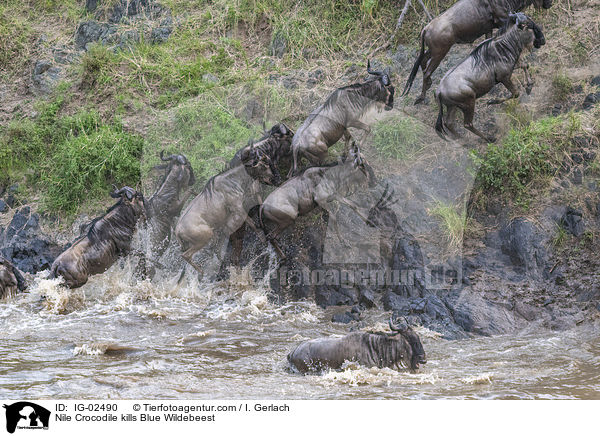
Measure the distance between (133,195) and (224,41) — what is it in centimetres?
395

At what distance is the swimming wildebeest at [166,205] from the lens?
907cm

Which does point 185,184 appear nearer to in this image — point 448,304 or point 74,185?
point 74,185

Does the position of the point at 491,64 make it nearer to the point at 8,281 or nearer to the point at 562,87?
the point at 562,87

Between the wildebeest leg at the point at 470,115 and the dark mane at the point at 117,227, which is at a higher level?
the wildebeest leg at the point at 470,115

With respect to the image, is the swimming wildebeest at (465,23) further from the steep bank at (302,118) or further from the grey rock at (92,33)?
the grey rock at (92,33)

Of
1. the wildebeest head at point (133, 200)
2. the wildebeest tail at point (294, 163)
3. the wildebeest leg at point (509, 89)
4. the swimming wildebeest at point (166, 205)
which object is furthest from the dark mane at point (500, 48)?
the wildebeest head at point (133, 200)

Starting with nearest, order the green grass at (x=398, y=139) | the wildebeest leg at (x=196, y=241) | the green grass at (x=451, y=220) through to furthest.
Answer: the green grass at (x=451, y=220), the wildebeest leg at (x=196, y=241), the green grass at (x=398, y=139)

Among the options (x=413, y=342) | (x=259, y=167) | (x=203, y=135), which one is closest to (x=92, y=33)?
(x=203, y=135)

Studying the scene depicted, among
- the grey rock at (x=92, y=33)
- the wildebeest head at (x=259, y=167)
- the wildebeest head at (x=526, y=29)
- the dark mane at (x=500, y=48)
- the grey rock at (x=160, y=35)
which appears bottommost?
the wildebeest head at (x=259, y=167)

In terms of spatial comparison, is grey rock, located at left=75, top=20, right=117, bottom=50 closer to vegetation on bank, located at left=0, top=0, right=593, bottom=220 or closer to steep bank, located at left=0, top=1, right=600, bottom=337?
steep bank, located at left=0, top=1, right=600, bottom=337

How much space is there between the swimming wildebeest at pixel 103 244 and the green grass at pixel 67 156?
4.43 ft

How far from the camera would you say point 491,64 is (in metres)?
8.56

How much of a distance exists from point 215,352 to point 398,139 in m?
3.74

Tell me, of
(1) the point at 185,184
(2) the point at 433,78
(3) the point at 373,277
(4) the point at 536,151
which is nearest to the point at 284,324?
(3) the point at 373,277
